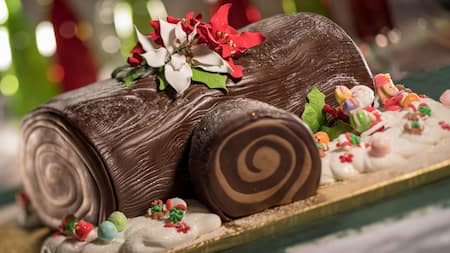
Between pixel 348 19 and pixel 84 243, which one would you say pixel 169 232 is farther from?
pixel 348 19

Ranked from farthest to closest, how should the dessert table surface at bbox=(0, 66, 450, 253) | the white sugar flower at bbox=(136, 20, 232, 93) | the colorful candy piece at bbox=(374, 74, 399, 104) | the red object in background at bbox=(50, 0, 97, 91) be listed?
the red object in background at bbox=(50, 0, 97, 91) → the colorful candy piece at bbox=(374, 74, 399, 104) → the white sugar flower at bbox=(136, 20, 232, 93) → the dessert table surface at bbox=(0, 66, 450, 253)

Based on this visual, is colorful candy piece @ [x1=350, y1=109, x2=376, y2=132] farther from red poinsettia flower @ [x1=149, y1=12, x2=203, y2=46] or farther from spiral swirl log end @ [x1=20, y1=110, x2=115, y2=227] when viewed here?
spiral swirl log end @ [x1=20, y1=110, x2=115, y2=227]

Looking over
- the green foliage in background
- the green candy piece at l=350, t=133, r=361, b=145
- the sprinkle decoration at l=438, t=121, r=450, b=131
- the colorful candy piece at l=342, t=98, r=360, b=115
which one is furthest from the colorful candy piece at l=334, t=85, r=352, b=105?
the green foliage in background

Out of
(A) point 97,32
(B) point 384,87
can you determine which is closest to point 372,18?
(A) point 97,32

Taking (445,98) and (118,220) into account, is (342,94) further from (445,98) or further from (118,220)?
(118,220)

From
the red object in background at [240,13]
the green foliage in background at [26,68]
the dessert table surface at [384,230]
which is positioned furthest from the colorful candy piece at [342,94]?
the green foliage in background at [26,68]

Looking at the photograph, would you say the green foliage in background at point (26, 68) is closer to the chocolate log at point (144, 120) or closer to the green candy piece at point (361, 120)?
the chocolate log at point (144, 120)

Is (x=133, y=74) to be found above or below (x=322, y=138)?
above
